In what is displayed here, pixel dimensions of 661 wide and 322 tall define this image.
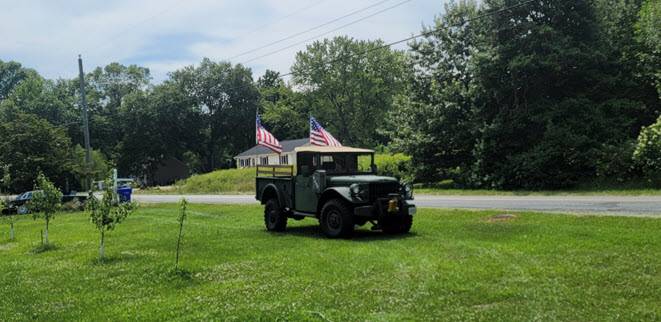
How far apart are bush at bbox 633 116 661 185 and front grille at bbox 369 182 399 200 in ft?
43.7

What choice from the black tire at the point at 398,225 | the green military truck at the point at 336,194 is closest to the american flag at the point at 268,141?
the green military truck at the point at 336,194

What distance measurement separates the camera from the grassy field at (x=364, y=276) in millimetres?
6320

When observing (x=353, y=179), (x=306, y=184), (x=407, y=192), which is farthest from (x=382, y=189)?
(x=306, y=184)

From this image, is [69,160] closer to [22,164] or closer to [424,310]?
[22,164]

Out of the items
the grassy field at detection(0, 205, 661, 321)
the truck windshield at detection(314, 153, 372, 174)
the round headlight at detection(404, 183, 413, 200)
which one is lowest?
the grassy field at detection(0, 205, 661, 321)

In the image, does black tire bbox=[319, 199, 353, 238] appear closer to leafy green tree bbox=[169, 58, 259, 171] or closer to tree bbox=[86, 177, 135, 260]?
tree bbox=[86, 177, 135, 260]

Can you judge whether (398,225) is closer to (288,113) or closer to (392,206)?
(392,206)

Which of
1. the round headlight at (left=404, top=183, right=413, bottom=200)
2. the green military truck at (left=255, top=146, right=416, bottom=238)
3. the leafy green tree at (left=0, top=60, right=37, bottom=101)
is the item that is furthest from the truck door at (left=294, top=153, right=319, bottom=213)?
the leafy green tree at (left=0, top=60, right=37, bottom=101)

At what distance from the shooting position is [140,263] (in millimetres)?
10156

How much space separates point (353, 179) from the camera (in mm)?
12883

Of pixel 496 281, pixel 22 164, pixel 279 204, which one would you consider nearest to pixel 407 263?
pixel 496 281

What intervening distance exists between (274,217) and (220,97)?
2930 inches

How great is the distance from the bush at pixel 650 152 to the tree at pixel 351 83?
4698 cm

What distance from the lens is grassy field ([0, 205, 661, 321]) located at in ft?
20.7
